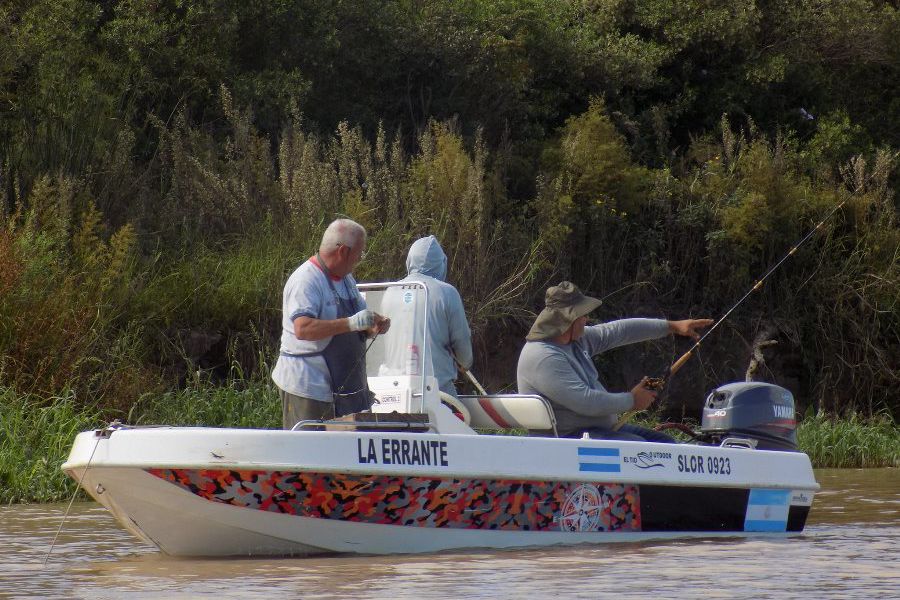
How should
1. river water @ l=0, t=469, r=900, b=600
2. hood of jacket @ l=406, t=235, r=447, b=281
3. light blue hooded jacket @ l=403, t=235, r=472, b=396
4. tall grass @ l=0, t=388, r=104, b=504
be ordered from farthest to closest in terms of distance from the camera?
tall grass @ l=0, t=388, r=104, b=504 → hood of jacket @ l=406, t=235, r=447, b=281 → light blue hooded jacket @ l=403, t=235, r=472, b=396 → river water @ l=0, t=469, r=900, b=600

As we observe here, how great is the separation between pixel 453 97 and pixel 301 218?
4951mm

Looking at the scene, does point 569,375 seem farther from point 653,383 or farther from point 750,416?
point 750,416

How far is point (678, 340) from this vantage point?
56.7ft

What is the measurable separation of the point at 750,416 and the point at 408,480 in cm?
245

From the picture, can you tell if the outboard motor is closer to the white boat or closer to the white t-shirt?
the white boat

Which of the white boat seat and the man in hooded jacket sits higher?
the man in hooded jacket

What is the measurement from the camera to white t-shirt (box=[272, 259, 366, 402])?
25.0 ft

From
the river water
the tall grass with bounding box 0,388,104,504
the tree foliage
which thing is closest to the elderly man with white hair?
the river water

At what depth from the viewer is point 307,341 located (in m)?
7.65

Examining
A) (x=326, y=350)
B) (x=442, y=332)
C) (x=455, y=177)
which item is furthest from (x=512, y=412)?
(x=455, y=177)

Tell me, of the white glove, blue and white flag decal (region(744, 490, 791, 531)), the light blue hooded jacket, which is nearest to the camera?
the white glove

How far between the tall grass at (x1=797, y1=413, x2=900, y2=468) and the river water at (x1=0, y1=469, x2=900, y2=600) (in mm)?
5037

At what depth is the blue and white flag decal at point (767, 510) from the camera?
8789mm

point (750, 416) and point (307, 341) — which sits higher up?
point (307, 341)
